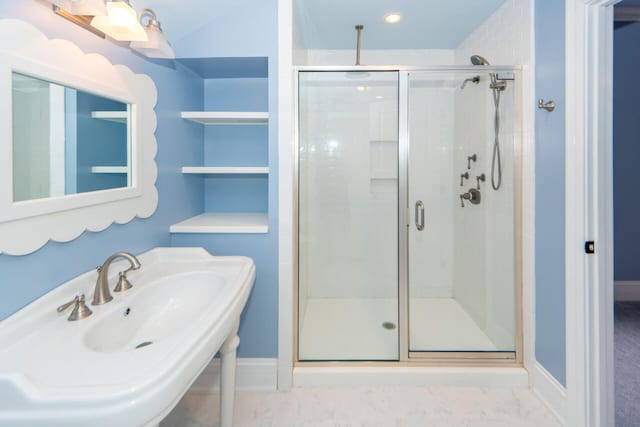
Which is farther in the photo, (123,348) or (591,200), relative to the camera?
(591,200)

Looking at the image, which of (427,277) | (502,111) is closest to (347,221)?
(427,277)

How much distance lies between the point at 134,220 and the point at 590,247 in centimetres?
214

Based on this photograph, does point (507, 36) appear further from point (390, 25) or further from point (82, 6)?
point (82, 6)

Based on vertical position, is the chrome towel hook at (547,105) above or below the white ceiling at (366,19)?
below

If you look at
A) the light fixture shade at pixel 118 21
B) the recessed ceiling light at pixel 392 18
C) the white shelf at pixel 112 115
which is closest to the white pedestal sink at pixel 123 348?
the white shelf at pixel 112 115

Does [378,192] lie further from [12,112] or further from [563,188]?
[12,112]

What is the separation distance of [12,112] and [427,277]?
8.05 ft

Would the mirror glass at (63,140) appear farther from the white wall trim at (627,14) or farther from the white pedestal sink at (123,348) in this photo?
the white wall trim at (627,14)

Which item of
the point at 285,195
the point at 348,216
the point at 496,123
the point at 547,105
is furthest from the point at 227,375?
the point at 496,123

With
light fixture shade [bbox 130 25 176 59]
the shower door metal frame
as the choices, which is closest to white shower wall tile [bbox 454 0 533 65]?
the shower door metal frame

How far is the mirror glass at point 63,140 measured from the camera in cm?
105

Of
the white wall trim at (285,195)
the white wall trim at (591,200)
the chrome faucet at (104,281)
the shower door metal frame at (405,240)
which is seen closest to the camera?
the chrome faucet at (104,281)

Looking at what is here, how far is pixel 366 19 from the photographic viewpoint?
246 centimetres

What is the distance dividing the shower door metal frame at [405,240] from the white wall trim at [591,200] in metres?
0.46
